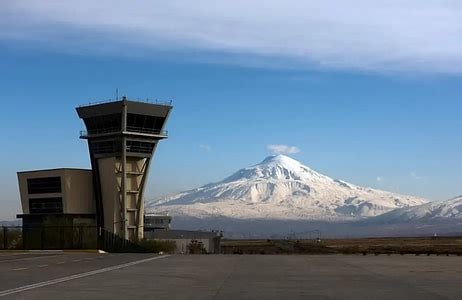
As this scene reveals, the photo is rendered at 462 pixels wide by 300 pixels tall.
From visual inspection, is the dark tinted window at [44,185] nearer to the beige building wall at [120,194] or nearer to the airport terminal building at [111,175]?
the airport terminal building at [111,175]

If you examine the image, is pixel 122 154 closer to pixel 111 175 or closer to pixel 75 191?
pixel 111 175

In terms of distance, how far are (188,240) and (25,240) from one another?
82.3 metres

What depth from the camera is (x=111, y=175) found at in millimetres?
129875

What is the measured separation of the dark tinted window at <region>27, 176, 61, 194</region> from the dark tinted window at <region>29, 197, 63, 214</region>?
5.12ft

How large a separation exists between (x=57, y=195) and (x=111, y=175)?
542 inches

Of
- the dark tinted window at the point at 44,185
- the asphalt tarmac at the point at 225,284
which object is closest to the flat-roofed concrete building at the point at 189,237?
the dark tinted window at the point at 44,185

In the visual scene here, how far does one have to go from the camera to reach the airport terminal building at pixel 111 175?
12825 centimetres

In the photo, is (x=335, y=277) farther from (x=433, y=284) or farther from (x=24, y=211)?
(x=24, y=211)

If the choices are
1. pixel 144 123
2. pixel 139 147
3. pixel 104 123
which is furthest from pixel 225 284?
pixel 104 123

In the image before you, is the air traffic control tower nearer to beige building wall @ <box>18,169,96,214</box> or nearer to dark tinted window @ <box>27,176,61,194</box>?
beige building wall @ <box>18,169,96,214</box>

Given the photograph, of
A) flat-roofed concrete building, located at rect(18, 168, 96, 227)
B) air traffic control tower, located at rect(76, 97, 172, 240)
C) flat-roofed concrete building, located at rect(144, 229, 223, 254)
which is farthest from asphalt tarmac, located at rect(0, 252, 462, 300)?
flat-roofed concrete building, located at rect(144, 229, 223, 254)

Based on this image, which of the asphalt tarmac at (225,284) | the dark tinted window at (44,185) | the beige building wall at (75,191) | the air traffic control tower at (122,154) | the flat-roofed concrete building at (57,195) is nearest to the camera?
the asphalt tarmac at (225,284)

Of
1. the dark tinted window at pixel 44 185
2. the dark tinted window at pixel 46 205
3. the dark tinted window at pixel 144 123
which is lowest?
the dark tinted window at pixel 46 205

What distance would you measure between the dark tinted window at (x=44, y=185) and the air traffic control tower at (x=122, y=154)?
795 cm
